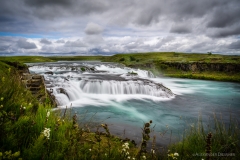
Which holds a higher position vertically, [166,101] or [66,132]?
[66,132]

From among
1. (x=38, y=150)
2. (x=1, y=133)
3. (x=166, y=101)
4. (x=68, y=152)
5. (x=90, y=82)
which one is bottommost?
(x=166, y=101)

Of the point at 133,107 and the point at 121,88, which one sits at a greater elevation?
the point at 121,88

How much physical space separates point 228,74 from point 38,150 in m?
52.4

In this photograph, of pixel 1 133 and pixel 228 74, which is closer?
pixel 1 133

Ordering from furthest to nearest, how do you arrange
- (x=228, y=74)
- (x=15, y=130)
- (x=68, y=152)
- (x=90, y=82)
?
(x=228, y=74), (x=90, y=82), (x=68, y=152), (x=15, y=130)

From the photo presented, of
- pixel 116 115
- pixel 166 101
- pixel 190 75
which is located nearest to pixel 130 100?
pixel 166 101

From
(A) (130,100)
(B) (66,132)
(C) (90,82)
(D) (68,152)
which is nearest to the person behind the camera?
(D) (68,152)

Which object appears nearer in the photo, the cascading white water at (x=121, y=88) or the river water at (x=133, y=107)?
the river water at (x=133, y=107)

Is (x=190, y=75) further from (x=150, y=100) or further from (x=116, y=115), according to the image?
(x=116, y=115)

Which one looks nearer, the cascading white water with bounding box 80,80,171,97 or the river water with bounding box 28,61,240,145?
the river water with bounding box 28,61,240,145

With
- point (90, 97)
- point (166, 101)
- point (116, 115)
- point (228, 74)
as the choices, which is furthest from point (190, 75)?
point (116, 115)

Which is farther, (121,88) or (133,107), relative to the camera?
(121,88)

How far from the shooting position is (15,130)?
2.96m

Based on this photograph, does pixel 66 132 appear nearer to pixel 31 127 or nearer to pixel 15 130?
pixel 31 127
